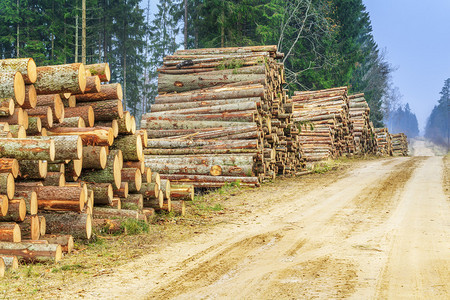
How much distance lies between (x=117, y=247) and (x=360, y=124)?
26.3 metres

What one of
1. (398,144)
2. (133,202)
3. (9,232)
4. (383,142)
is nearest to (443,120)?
(398,144)

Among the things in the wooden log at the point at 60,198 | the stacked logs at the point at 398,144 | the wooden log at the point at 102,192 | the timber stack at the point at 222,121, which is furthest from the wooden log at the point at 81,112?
the stacked logs at the point at 398,144

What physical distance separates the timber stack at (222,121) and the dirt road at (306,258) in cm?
343

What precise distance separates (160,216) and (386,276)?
4817 mm

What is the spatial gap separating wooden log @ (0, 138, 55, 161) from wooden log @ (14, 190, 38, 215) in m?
0.46

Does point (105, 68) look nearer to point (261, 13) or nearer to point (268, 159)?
point (268, 159)

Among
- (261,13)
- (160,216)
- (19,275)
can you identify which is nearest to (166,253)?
(19,275)

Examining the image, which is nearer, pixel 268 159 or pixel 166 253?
pixel 166 253

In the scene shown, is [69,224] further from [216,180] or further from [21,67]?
[216,180]

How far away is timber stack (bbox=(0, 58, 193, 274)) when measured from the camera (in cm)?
556

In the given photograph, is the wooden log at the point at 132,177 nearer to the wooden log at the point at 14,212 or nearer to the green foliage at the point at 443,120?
the wooden log at the point at 14,212

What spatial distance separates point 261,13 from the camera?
32.8 m

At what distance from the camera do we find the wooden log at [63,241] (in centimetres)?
582

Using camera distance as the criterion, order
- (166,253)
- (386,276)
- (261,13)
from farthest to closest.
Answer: (261,13), (166,253), (386,276)
